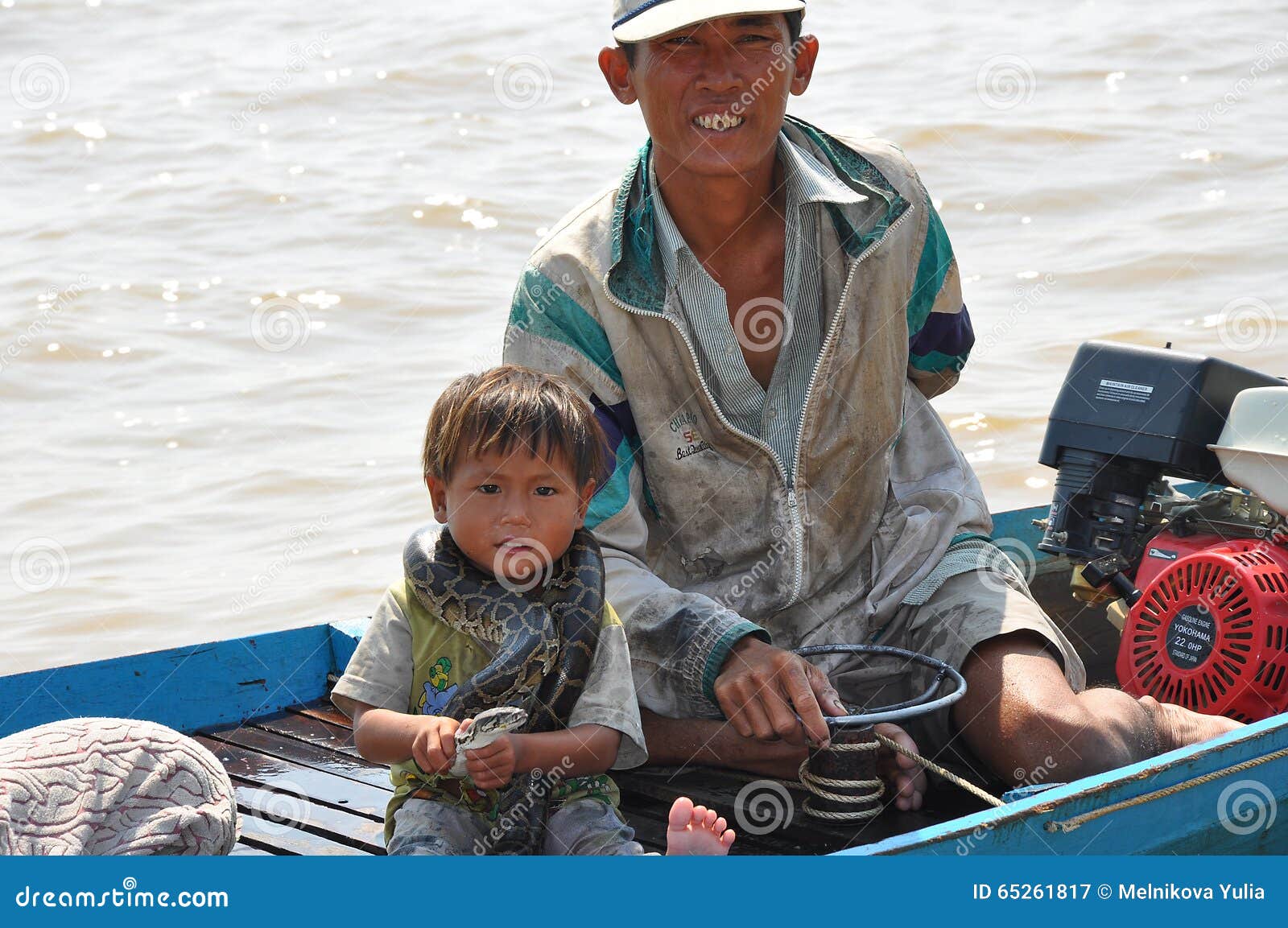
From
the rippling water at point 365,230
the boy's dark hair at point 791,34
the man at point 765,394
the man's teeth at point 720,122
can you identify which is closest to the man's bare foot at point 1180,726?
the man at point 765,394

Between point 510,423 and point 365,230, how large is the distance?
916 centimetres

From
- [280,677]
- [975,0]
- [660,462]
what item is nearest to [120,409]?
[280,677]

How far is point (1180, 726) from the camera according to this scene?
3.46 m

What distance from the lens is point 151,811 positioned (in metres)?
2.62

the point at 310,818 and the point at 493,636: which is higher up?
the point at 493,636

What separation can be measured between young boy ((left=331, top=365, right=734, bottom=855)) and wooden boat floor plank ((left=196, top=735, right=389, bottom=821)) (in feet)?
1.70

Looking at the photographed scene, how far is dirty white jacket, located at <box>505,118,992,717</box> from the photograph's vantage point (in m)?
3.54

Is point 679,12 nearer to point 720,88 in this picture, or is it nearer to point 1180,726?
point 720,88


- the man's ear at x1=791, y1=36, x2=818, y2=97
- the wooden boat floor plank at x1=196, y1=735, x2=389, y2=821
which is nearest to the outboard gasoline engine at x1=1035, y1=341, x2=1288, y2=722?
the man's ear at x1=791, y1=36, x2=818, y2=97

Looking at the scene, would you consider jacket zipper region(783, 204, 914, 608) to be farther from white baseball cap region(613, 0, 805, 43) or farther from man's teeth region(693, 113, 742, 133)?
white baseball cap region(613, 0, 805, 43)

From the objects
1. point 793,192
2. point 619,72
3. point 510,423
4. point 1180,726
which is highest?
point 619,72

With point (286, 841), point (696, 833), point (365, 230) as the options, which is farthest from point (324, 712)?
point (365, 230)

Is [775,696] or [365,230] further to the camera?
[365,230]

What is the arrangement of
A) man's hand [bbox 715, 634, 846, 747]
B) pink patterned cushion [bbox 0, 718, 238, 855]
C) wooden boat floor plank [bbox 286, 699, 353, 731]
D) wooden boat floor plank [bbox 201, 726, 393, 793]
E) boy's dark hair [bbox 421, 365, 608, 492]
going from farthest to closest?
wooden boat floor plank [bbox 286, 699, 353, 731], wooden boat floor plank [bbox 201, 726, 393, 793], man's hand [bbox 715, 634, 846, 747], boy's dark hair [bbox 421, 365, 608, 492], pink patterned cushion [bbox 0, 718, 238, 855]
